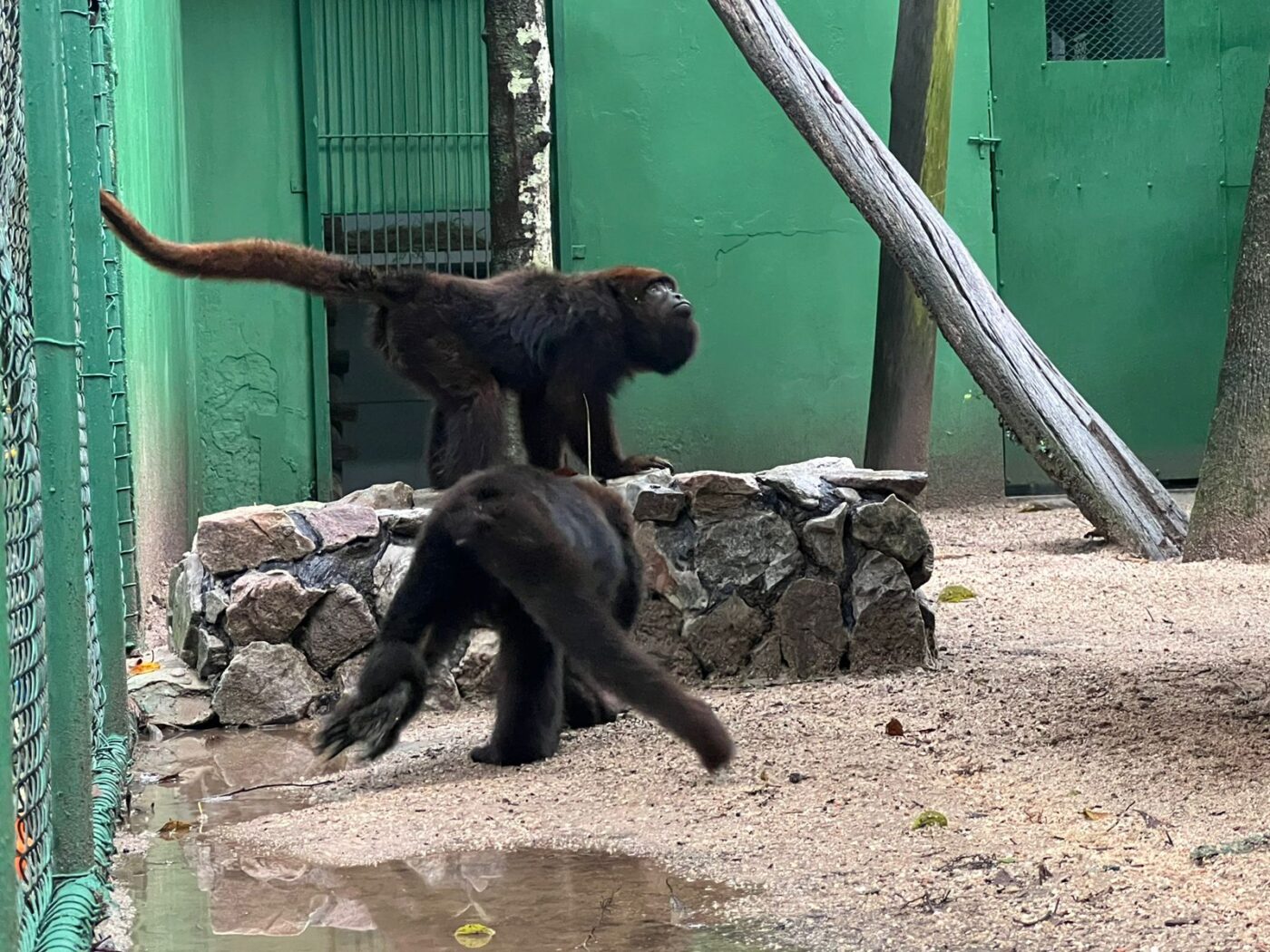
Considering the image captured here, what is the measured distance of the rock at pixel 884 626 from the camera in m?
5.90

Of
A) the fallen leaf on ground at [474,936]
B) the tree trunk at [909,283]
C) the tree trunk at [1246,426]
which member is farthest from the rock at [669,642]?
the tree trunk at [909,283]

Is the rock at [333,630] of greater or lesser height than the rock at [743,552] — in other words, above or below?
below

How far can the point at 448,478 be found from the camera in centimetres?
646

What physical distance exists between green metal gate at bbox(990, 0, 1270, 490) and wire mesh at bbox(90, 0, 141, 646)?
7418mm

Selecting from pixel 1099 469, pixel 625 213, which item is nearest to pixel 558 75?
pixel 625 213

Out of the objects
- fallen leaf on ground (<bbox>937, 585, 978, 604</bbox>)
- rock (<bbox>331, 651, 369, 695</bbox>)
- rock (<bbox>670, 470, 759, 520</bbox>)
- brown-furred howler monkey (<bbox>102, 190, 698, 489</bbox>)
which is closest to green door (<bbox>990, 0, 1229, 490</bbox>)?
fallen leaf on ground (<bbox>937, 585, 978, 604</bbox>)

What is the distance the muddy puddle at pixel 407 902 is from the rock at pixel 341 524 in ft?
5.51

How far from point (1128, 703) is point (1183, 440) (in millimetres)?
7575

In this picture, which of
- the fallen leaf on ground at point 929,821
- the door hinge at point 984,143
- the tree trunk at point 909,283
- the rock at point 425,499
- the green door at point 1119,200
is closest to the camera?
the fallen leaf on ground at point 929,821

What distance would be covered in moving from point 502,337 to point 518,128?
5.97 feet

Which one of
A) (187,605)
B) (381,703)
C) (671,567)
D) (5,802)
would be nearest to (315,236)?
(187,605)

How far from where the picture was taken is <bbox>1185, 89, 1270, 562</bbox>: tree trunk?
307 inches

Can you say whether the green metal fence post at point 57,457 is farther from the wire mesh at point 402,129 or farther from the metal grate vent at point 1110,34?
the metal grate vent at point 1110,34

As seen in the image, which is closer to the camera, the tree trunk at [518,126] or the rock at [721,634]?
the rock at [721,634]
